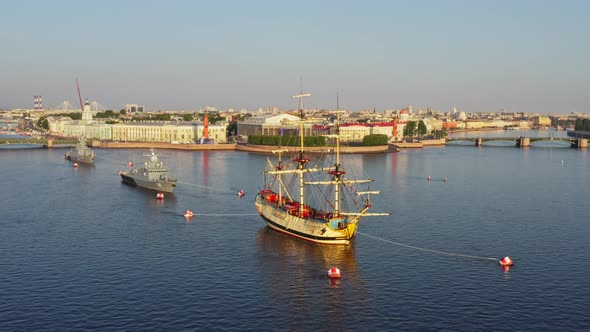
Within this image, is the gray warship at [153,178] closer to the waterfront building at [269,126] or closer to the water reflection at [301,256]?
the water reflection at [301,256]

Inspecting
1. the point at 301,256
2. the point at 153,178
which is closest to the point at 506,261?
the point at 301,256

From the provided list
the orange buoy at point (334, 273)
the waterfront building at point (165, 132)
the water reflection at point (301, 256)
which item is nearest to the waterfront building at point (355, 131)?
the waterfront building at point (165, 132)

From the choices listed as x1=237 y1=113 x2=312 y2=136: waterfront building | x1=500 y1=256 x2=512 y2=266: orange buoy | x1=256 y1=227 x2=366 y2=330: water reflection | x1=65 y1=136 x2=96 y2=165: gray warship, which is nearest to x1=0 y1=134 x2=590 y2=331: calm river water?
x1=256 y1=227 x2=366 y2=330: water reflection

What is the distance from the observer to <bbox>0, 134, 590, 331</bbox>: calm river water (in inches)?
956

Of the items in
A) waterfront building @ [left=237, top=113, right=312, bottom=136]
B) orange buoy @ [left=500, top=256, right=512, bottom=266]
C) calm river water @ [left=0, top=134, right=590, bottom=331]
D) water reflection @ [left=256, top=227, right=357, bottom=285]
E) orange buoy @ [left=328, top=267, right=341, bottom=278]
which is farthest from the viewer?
waterfront building @ [left=237, top=113, right=312, bottom=136]

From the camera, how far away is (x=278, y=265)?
103 feet

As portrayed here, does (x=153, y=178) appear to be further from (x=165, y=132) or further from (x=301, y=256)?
(x=165, y=132)

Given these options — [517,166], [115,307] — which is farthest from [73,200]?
[517,166]

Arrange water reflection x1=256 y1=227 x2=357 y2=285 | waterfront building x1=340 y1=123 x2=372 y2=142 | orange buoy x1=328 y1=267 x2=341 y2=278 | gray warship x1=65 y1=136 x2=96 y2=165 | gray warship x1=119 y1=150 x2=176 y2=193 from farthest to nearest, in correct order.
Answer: waterfront building x1=340 y1=123 x2=372 y2=142
gray warship x1=65 y1=136 x2=96 y2=165
gray warship x1=119 y1=150 x2=176 y2=193
water reflection x1=256 y1=227 x2=357 y2=285
orange buoy x1=328 y1=267 x2=341 y2=278

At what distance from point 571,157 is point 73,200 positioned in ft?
262

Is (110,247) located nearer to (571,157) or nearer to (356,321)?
(356,321)

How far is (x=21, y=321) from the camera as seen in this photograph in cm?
2362

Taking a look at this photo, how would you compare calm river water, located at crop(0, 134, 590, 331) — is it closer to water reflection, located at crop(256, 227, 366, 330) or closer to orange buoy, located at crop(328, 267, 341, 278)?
water reflection, located at crop(256, 227, 366, 330)

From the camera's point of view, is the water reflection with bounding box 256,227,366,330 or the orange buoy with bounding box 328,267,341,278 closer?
the water reflection with bounding box 256,227,366,330
